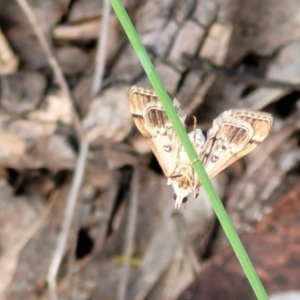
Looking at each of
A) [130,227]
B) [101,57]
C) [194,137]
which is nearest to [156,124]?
[194,137]

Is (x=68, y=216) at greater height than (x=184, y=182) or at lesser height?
greater

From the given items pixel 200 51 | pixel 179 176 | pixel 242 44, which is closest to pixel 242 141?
pixel 179 176

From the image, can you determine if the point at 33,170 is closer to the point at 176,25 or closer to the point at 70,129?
the point at 70,129

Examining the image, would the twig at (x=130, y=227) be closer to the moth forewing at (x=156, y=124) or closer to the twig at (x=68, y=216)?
the twig at (x=68, y=216)

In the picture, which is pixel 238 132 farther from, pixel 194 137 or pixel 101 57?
pixel 101 57

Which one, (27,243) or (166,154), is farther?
(27,243)

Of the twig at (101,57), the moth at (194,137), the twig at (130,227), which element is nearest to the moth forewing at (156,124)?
Result: the moth at (194,137)

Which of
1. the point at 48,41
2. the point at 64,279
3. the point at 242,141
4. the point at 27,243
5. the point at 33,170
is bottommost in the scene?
the point at 242,141

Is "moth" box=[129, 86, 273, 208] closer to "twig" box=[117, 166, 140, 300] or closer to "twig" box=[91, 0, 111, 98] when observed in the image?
"twig" box=[91, 0, 111, 98]
